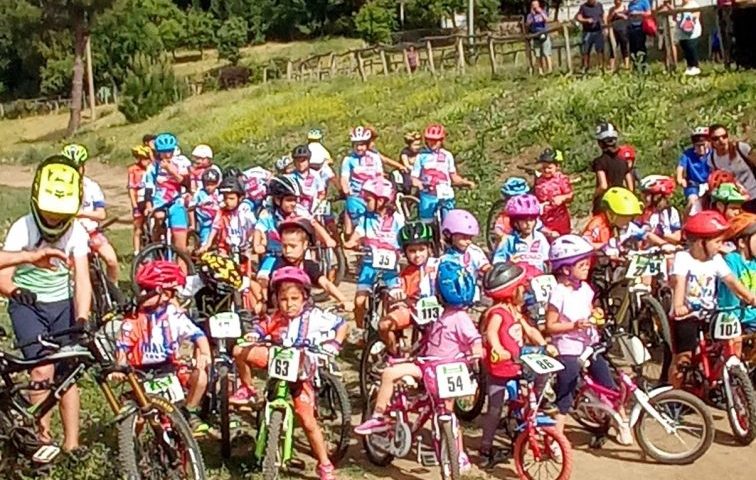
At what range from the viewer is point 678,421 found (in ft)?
26.7

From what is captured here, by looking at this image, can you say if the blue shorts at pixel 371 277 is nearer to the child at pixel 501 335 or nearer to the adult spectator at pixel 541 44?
the child at pixel 501 335

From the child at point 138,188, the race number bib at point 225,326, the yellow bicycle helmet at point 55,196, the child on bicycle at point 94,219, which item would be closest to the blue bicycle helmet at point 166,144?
the child at point 138,188

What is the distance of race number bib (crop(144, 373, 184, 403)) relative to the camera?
7211mm

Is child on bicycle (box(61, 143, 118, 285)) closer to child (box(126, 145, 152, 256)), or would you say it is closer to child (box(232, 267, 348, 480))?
child (box(126, 145, 152, 256))

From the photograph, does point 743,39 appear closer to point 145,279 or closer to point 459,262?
point 459,262

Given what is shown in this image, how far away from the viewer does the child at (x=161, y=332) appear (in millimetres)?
7652

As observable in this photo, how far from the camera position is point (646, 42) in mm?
23812

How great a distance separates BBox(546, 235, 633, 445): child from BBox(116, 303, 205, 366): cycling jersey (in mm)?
2375

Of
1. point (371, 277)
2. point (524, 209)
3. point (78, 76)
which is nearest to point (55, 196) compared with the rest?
point (371, 277)

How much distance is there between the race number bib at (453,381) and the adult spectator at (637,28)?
1697cm

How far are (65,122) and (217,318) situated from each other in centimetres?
5301

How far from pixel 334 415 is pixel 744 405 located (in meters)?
2.89

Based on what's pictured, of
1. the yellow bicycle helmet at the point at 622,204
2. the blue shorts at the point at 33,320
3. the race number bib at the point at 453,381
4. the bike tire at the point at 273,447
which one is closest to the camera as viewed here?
the bike tire at the point at 273,447

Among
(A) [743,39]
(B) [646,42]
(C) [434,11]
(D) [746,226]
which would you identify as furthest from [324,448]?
(C) [434,11]
